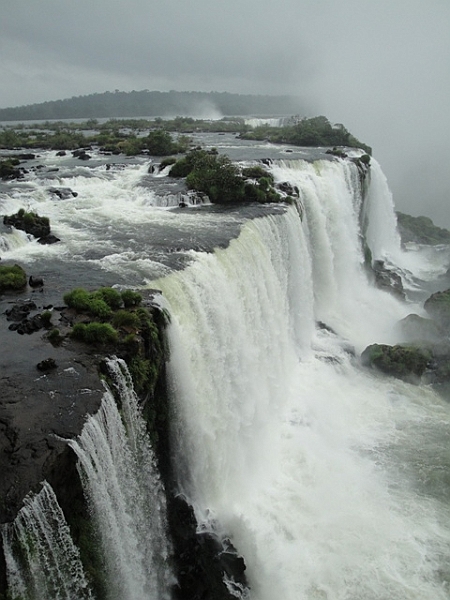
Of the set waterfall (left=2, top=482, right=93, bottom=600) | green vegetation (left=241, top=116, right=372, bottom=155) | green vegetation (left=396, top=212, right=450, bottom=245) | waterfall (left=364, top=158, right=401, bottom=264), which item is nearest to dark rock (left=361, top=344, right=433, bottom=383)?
waterfall (left=2, top=482, right=93, bottom=600)

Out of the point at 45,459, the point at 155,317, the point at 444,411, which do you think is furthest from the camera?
the point at 444,411

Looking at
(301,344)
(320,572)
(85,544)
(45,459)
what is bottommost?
(320,572)

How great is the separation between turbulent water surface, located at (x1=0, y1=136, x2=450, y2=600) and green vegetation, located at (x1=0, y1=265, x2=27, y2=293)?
1.06 metres

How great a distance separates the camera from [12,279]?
1505 cm

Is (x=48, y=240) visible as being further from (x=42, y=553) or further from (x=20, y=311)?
(x=42, y=553)

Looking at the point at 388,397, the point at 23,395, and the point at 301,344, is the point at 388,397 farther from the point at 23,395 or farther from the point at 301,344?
the point at 23,395

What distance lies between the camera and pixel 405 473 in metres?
16.9

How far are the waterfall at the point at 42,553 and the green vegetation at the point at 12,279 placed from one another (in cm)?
835

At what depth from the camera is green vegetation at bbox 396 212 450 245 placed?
167 ft

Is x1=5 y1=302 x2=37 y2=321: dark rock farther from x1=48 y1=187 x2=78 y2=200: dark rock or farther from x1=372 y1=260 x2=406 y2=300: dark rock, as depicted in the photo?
x1=372 y1=260 x2=406 y2=300: dark rock

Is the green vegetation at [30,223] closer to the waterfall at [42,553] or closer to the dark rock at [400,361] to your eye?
the waterfall at [42,553]

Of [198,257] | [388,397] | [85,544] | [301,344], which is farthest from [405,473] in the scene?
[85,544]

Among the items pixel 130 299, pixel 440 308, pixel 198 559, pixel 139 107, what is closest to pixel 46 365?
pixel 130 299

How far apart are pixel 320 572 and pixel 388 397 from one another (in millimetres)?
9976
